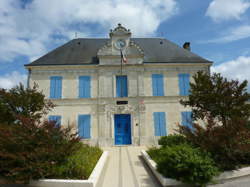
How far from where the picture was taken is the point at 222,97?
20.3 feet

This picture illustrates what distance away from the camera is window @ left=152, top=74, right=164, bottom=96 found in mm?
10625

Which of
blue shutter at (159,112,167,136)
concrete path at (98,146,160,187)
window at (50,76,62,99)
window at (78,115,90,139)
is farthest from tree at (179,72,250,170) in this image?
window at (50,76,62,99)

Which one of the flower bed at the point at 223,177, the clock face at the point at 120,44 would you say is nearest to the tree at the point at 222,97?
the flower bed at the point at 223,177

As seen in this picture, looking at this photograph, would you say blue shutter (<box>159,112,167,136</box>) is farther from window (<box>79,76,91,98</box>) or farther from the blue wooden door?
window (<box>79,76,91,98</box>)

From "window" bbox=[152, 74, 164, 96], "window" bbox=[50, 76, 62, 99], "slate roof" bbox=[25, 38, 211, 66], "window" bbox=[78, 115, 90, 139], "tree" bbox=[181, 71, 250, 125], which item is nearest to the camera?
"tree" bbox=[181, 71, 250, 125]

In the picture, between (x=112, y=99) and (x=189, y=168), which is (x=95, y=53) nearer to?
(x=112, y=99)

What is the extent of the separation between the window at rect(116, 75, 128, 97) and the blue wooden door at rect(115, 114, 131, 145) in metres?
1.35

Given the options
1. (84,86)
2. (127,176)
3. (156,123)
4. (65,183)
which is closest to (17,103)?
(65,183)

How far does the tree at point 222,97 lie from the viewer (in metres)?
6.16

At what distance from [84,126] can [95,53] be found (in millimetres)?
5273

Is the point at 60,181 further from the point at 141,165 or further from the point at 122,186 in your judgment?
the point at 141,165

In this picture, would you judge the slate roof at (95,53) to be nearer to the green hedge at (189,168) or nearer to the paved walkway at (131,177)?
the paved walkway at (131,177)

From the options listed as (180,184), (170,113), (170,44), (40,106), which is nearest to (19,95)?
(40,106)

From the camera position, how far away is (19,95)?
254 inches
